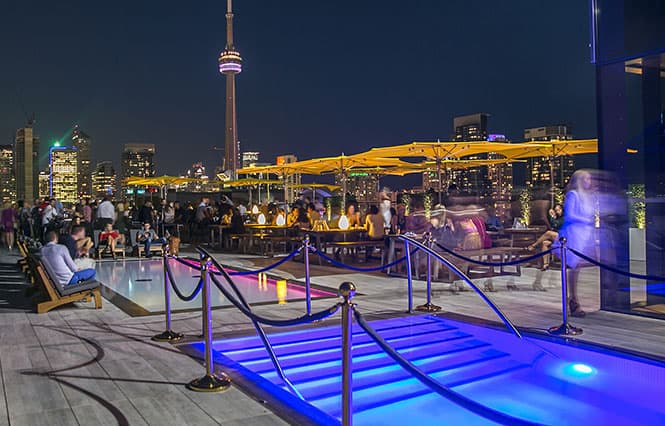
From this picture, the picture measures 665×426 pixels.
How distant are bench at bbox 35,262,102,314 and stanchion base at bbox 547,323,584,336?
6.16 meters

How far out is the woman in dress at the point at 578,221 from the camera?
739 cm

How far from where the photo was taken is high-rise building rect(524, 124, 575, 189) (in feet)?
59.4

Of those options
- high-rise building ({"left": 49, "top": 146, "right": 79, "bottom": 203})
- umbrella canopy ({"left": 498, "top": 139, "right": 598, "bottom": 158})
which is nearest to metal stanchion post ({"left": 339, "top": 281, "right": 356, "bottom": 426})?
umbrella canopy ({"left": 498, "top": 139, "right": 598, "bottom": 158})

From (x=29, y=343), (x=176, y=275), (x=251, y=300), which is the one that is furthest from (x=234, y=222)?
(x=29, y=343)

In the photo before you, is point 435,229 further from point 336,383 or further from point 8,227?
point 8,227

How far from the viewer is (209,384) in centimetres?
475

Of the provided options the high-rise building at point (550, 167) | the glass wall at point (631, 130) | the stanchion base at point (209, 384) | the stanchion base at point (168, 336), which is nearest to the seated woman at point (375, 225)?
the glass wall at point (631, 130)

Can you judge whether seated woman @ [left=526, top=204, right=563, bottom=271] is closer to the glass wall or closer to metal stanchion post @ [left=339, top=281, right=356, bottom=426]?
the glass wall

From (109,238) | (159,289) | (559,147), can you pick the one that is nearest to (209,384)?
(159,289)

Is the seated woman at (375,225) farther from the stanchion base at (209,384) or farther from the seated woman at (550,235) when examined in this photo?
the stanchion base at (209,384)

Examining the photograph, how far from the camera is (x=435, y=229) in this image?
38.0 ft

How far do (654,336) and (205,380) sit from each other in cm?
485

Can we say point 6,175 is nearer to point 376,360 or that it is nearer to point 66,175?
point 66,175

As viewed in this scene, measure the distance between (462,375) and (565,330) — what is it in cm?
150
